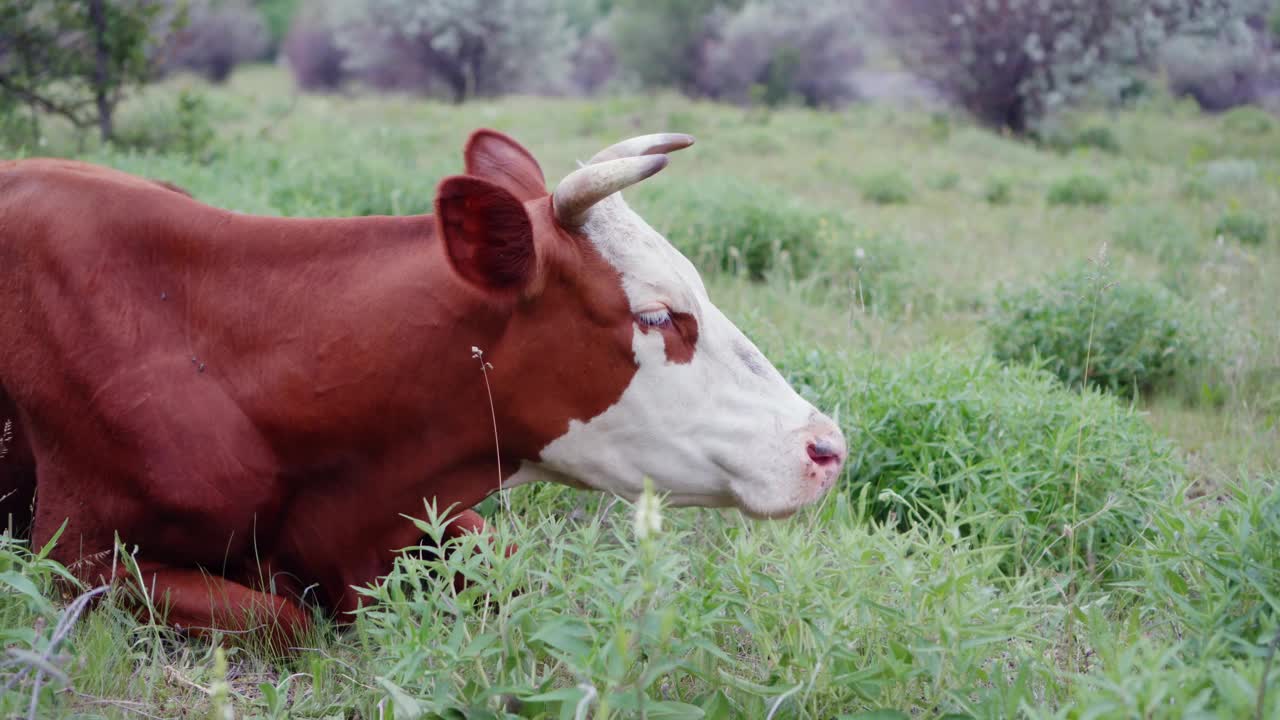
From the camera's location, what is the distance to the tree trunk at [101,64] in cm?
824

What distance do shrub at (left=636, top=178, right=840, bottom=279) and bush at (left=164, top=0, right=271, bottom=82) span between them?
26289 mm

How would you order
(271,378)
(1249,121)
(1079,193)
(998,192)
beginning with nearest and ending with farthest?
(271,378)
(1079,193)
(998,192)
(1249,121)

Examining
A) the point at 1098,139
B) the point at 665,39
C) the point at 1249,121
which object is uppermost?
the point at 665,39

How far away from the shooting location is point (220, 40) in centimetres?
3291

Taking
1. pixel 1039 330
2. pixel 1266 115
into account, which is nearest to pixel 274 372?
pixel 1039 330

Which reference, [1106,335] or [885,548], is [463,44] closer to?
[1106,335]

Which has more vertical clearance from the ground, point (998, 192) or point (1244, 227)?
point (1244, 227)

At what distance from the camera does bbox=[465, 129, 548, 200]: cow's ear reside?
2.81 m

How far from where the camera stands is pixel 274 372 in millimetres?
2420

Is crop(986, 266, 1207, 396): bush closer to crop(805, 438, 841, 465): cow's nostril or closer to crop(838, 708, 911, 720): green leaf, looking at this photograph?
crop(805, 438, 841, 465): cow's nostril


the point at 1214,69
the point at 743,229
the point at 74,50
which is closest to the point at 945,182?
the point at 1214,69

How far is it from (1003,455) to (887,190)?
7.03 metres

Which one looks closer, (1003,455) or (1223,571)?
(1223,571)

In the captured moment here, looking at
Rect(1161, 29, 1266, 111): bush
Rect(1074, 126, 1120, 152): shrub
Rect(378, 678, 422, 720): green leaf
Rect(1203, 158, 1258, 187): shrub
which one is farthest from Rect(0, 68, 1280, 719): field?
Rect(1074, 126, 1120, 152): shrub
